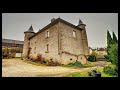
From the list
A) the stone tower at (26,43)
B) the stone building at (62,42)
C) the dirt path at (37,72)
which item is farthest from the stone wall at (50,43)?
the stone tower at (26,43)

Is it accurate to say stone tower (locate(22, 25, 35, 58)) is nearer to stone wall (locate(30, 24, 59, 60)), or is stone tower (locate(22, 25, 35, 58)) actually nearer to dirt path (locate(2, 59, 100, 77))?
stone wall (locate(30, 24, 59, 60))

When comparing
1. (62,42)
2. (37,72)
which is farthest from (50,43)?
(37,72)

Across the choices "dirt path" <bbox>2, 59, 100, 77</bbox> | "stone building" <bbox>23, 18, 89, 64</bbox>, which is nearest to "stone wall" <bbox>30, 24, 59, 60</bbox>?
"stone building" <bbox>23, 18, 89, 64</bbox>

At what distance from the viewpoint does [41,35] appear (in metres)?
16.6

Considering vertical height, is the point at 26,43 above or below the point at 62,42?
above

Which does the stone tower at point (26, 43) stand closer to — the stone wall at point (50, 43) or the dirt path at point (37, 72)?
the stone wall at point (50, 43)

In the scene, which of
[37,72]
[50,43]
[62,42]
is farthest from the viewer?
[50,43]

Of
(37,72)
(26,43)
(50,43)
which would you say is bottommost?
(37,72)

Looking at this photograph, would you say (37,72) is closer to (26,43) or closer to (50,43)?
(50,43)

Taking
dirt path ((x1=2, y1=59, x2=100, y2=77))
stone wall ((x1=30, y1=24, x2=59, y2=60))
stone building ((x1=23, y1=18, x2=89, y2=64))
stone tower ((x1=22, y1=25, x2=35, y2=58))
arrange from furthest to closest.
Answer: stone tower ((x1=22, y1=25, x2=35, y2=58)), stone wall ((x1=30, y1=24, x2=59, y2=60)), stone building ((x1=23, y1=18, x2=89, y2=64)), dirt path ((x1=2, y1=59, x2=100, y2=77))
